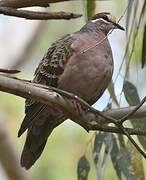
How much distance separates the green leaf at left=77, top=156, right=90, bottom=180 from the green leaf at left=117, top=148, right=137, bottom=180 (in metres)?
0.12

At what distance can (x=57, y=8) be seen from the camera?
12.6 feet

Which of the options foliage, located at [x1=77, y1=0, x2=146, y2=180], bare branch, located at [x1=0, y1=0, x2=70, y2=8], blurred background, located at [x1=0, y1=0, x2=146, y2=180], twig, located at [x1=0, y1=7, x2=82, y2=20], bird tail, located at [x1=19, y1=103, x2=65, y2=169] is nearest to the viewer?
twig, located at [x1=0, y1=7, x2=82, y2=20]

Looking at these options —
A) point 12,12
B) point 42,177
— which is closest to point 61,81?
point 12,12

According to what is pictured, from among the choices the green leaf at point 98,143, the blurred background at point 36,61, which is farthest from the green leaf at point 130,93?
the blurred background at point 36,61

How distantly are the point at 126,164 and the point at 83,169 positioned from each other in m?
0.16

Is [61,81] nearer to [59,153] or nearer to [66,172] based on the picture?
[66,172]

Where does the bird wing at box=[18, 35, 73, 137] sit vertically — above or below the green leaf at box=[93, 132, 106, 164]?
above

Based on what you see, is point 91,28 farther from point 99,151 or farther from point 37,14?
point 37,14

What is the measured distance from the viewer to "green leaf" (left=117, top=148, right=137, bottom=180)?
1925 millimetres

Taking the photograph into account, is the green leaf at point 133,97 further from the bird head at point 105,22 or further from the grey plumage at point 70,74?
the bird head at point 105,22

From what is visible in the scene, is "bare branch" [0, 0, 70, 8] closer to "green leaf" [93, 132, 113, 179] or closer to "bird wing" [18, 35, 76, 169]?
"bird wing" [18, 35, 76, 169]

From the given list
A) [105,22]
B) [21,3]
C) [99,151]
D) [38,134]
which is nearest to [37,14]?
[21,3]

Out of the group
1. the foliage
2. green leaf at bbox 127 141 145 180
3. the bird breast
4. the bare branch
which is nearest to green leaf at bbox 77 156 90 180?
the foliage

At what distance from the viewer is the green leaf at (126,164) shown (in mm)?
1925
